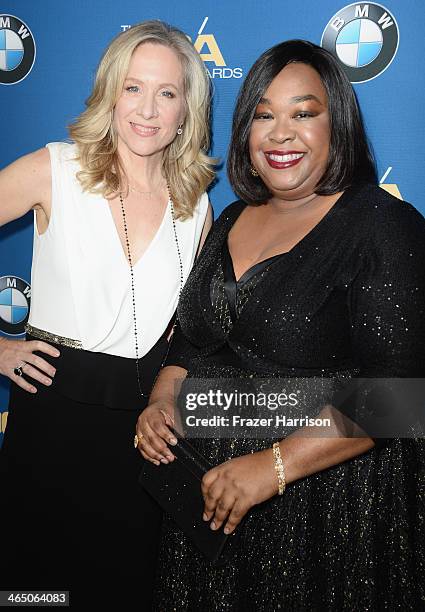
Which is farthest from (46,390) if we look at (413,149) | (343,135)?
(413,149)

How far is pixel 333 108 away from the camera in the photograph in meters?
1.53

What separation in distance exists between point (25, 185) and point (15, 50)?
73 cm

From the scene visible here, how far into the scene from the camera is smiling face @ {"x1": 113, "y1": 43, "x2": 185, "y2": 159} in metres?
1.79

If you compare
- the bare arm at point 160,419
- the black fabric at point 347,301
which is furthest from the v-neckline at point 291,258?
the bare arm at point 160,419

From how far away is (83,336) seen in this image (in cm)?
180

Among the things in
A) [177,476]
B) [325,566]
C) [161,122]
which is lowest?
[325,566]

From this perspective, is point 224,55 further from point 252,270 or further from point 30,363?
point 30,363

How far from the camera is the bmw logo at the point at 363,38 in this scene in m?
1.97

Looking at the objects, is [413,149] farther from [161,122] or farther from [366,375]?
[366,375]

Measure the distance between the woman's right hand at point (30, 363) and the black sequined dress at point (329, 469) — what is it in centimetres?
52

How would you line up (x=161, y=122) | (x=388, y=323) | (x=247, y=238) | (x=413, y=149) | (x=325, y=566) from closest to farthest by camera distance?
1. (x=388, y=323)
2. (x=325, y=566)
3. (x=247, y=238)
4. (x=161, y=122)
5. (x=413, y=149)

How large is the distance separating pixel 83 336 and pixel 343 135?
82 cm

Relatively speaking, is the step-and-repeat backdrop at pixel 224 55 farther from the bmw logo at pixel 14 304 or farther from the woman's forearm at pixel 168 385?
the woman's forearm at pixel 168 385

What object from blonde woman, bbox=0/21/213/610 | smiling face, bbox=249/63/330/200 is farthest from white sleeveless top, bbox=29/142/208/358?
smiling face, bbox=249/63/330/200
